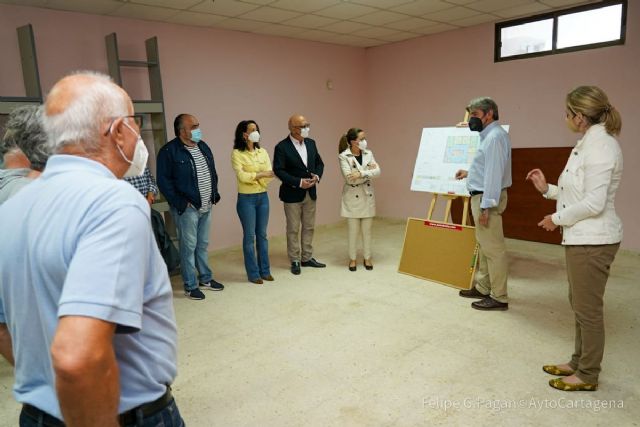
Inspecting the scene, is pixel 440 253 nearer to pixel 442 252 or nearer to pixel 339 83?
pixel 442 252

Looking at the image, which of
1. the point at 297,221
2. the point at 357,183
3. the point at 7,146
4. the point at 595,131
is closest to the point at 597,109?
the point at 595,131

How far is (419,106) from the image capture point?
5973 mm

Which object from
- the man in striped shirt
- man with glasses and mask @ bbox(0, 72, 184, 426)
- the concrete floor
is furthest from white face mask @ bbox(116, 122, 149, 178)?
the man in striped shirt

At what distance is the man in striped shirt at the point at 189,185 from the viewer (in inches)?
138

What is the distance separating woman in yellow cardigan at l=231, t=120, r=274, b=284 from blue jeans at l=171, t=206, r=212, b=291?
0.36m

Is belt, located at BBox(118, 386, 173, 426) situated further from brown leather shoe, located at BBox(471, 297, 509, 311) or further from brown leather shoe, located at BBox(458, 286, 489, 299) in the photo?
brown leather shoe, located at BBox(458, 286, 489, 299)

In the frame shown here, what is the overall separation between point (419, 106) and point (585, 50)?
2063 millimetres

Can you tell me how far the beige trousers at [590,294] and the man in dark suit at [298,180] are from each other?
8.08 feet

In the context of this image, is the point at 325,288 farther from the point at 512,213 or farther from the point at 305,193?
the point at 512,213

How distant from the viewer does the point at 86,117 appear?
820 mm

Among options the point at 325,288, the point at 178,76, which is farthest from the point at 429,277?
the point at 178,76

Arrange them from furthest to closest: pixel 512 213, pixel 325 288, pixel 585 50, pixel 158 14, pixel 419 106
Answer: pixel 419 106
pixel 512 213
pixel 585 50
pixel 158 14
pixel 325 288

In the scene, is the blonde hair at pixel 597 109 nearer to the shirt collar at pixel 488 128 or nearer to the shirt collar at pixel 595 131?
the shirt collar at pixel 595 131

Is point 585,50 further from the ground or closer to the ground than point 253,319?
further from the ground
